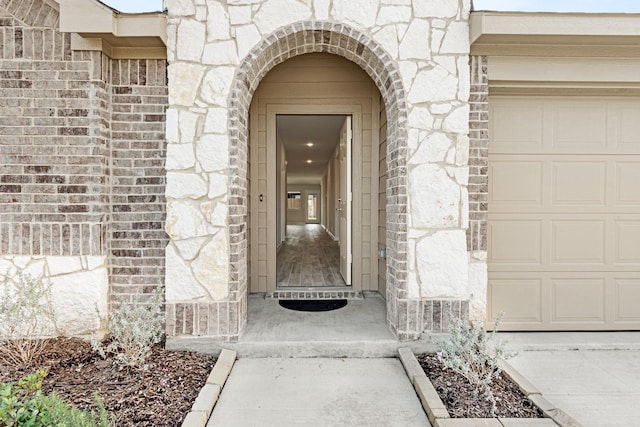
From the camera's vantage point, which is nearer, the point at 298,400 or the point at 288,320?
the point at 298,400

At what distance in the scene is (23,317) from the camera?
254 centimetres

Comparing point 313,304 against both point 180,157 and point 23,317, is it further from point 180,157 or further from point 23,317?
point 23,317

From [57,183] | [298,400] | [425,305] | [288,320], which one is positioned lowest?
[298,400]

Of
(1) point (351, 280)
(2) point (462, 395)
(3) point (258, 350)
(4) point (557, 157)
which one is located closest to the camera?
(2) point (462, 395)

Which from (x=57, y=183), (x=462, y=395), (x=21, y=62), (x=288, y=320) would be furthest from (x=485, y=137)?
(x=21, y=62)

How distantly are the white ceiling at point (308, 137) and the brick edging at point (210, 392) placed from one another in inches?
127

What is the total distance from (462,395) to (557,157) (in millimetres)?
2260

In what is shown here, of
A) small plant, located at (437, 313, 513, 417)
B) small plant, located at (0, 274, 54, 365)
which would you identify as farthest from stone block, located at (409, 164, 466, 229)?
small plant, located at (0, 274, 54, 365)

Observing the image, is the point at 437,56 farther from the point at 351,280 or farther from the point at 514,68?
the point at 351,280

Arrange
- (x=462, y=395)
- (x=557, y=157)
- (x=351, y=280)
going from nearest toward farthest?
1. (x=462, y=395)
2. (x=557, y=157)
3. (x=351, y=280)

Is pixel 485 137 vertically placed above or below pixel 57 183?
above

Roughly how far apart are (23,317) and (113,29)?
2.20 meters

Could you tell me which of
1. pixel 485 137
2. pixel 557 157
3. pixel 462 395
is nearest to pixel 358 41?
pixel 485 137

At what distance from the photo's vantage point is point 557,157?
123 inches
